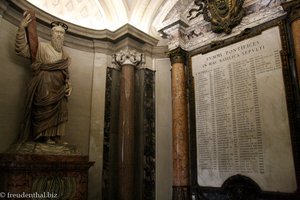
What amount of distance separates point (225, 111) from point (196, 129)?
0.61 metres

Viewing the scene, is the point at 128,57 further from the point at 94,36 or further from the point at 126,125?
the point at 126,125

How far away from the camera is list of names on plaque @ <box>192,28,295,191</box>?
361cm

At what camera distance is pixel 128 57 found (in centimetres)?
500

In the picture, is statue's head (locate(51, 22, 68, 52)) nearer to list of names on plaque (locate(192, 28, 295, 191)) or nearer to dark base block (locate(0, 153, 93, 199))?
dark base block (locate(0, 153, 93, 199))

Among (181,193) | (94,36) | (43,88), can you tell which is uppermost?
(94,36)

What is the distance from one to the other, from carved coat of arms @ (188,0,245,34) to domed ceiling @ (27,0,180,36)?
2.98ft

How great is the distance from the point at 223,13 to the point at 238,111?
1673 mm

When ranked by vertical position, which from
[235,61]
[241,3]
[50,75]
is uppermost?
[241,3]

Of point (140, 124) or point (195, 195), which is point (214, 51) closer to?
point (140, 124)

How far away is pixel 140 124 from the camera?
4941 millimetres

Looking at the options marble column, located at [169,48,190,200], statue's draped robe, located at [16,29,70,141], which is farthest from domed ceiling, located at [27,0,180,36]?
statue's draped robe, located at [16,29,70,141]

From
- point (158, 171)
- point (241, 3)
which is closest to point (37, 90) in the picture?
point (158, 171)

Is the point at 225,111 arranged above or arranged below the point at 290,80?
below

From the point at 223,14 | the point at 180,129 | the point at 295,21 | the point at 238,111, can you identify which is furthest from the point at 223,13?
the point at 180,129
